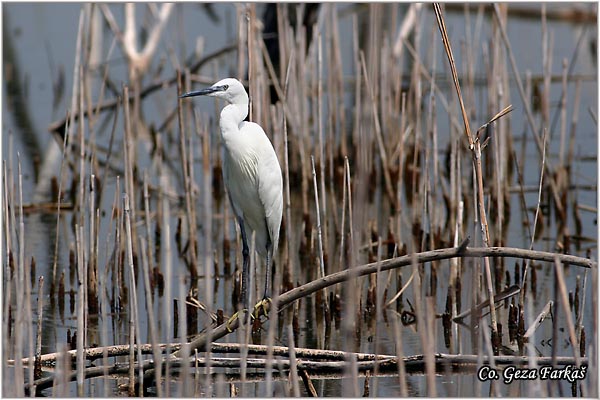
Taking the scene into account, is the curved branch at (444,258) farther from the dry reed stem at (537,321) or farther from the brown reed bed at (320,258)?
the dry reed stem at (537,321)

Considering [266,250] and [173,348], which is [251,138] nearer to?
[266,250]

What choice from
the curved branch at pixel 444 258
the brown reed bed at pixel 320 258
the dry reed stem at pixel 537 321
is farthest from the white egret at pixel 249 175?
the dry reed stem at pixel 537 321

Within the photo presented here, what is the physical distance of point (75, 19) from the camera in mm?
12336

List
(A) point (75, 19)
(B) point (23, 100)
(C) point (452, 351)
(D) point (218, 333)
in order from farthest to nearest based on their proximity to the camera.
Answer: (A) point (75, 19) → (B) point (23, 100) → (C) point (452, 351) → (D) point (218, 333)

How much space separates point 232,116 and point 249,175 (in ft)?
1.06

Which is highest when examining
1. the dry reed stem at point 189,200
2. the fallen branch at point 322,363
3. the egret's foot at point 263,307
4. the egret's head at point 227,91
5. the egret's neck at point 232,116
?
the egret's head at point 227,91

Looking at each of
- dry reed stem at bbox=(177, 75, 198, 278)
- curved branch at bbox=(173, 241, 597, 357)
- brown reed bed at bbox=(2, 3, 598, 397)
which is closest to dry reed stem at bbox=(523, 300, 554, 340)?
brown reed bed at bbox=(2, 3, 598, 397)

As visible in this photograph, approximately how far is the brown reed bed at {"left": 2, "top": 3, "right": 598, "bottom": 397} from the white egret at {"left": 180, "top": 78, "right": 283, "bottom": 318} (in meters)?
0.19

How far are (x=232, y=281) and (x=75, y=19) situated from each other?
8026 mm

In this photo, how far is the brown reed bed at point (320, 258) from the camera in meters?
3.08

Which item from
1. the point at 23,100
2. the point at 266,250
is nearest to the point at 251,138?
the point at 266,250

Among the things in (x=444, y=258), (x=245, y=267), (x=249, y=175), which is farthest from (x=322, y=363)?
(x=249, y=175)

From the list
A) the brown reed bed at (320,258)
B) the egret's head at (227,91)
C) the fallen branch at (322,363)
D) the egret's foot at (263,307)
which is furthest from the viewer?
the egret's foot at (263,307)

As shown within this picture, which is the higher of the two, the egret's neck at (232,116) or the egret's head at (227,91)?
the egret's head at (227,91)
